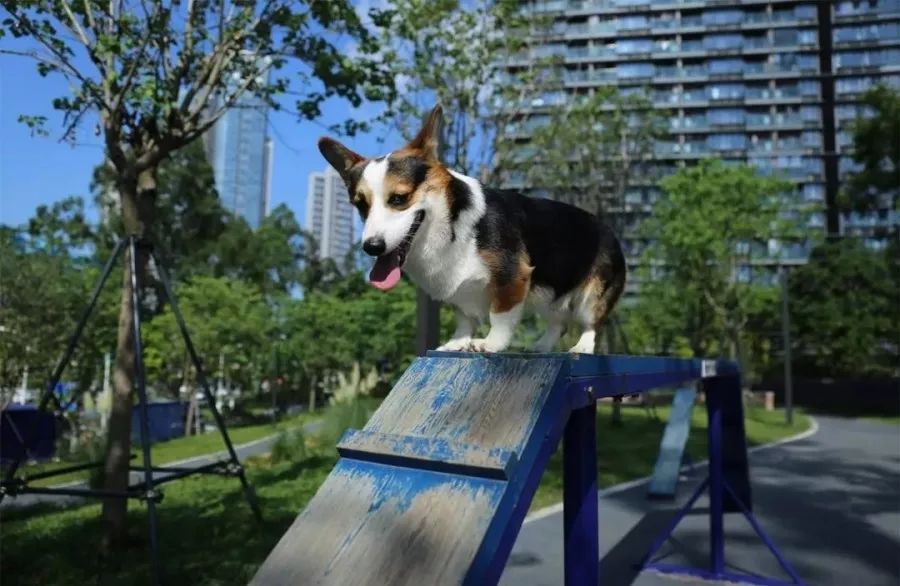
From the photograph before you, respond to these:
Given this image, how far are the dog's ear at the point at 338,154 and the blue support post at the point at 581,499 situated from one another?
1.27 metres

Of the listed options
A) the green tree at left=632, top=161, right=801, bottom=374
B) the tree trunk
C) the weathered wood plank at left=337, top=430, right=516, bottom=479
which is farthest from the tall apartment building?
the weathered wood plank at left=337, top=430, right=516, bottom=479

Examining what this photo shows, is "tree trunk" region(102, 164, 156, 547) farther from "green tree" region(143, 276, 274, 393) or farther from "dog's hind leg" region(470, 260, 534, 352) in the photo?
"green tree" region(143, 276, 274, 393)

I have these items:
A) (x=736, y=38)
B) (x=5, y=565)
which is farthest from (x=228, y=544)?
(x=736, y=38)

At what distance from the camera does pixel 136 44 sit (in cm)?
658

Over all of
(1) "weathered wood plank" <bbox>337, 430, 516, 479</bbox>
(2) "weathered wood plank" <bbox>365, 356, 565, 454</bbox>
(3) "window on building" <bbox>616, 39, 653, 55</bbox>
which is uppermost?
(3) "window on building" <bbox>616, 39, 653, 55</bbox>

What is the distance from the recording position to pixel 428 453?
1998 millimetres

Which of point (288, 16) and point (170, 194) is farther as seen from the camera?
point (170, 194)

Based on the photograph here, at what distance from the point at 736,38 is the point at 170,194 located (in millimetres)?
51335

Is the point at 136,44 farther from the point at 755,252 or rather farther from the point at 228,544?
the point at 755,252

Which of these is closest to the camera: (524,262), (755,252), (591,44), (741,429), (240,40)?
(524,262)

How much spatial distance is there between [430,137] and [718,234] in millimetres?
23492

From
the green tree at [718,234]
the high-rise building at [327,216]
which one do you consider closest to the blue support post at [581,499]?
the green tree at [718,234]

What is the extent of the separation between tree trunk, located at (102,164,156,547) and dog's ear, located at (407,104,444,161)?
14.9 feet

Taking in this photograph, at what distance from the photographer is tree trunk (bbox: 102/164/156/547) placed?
6.41 meters
